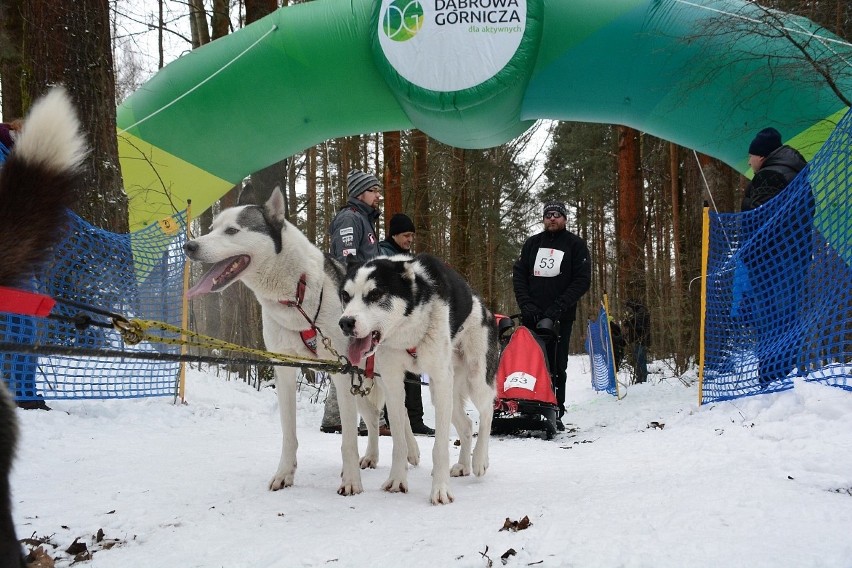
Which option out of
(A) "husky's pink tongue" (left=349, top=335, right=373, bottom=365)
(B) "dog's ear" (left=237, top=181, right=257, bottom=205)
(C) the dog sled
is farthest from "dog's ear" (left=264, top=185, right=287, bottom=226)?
(C) the dog sled

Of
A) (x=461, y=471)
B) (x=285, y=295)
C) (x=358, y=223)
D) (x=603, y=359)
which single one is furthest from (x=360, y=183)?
(x=603, y=359)

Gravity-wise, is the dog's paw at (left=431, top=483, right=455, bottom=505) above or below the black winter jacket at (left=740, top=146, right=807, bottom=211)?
below

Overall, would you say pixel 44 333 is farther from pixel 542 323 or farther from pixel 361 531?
pixel 542 323

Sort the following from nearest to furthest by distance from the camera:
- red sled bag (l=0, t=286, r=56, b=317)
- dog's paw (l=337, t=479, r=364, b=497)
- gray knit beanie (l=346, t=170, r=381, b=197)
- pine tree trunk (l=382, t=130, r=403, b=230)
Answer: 1. red sled bag (l=0, t=286, r=56, b=317)
2. dog's paw (l=337, t=479, r=364, b=497)
3. gray knit beanie (l=346, t=170, r=381, b=197)
4. pine tree trunk (l=382, t=130, r=403, b=230)

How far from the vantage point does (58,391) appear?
447 centimetres

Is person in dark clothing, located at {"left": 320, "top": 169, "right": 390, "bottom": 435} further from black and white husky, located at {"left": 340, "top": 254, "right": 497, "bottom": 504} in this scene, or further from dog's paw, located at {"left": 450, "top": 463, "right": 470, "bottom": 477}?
dog's paw, located at {"left": 450, "top": 463, "right": 470, "bottom": 477}

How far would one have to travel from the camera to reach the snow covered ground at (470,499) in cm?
209

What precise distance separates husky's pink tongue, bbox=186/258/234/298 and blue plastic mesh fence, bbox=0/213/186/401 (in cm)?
146

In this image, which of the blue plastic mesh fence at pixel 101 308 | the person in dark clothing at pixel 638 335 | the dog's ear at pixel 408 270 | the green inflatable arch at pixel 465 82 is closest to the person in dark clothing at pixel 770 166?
the green inflatable arch at pixel 465 82

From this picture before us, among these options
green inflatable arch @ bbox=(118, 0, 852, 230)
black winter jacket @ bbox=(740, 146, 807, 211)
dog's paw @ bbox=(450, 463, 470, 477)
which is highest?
green inflatable arch @ bbox=(118, 0, 852, 230)

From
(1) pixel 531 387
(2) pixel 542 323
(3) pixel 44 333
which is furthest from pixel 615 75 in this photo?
(3) pixel 44 333

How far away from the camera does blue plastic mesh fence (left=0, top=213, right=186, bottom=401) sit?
429 cm

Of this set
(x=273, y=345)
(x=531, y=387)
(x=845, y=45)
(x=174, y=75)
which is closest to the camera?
(x=273, y=345)

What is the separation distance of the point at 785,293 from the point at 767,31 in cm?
232
